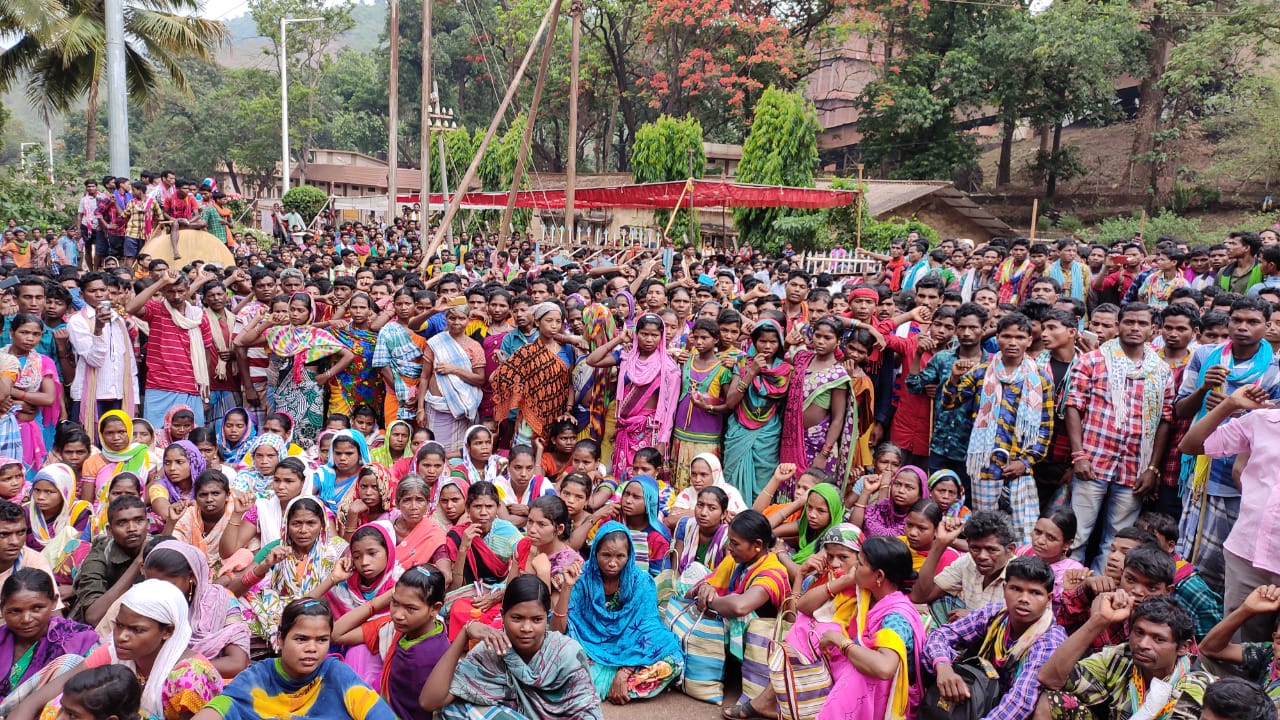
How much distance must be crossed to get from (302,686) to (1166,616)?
3019mm

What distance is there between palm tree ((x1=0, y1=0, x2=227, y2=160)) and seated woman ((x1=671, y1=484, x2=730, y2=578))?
16474 millimetres

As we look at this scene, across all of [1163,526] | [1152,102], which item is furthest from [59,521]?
[1152,102]

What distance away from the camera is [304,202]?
2647 cm

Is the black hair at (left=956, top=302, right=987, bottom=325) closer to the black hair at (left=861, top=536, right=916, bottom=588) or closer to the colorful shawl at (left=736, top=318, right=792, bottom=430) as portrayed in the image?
the colorful shawl at (left=736, top=318, right=792, bottom=430)

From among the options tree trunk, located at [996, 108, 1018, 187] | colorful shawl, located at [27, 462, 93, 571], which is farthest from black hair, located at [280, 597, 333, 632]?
tree trunk, located at [996, 108, 1018, 187]

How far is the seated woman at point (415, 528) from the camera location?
4.61 m

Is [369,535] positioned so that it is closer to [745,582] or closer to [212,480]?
[212,480]

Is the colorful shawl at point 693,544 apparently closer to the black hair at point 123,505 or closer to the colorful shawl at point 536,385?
the colorful shawl at point 536,385

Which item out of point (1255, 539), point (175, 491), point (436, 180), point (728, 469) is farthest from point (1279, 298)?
point (436, 180)

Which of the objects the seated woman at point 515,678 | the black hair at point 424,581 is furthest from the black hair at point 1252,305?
the black hair at point 424,581

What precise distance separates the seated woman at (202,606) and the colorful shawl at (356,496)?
1.19m

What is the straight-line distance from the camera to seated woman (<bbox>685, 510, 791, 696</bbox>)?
171 inches

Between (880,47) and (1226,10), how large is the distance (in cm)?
1270

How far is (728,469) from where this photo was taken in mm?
5996
